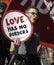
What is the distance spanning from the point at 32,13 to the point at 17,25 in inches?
9.2

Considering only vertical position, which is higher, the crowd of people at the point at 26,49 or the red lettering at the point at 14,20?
the red lettering at the point at 14,20

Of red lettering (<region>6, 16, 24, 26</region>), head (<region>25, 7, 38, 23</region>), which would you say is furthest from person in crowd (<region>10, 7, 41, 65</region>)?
red lettering (<region>6, 16, 24, 26</region>)

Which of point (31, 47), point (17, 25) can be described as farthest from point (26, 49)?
point (17, 25)

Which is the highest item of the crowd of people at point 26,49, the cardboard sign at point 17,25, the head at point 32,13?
the head at point 32,13

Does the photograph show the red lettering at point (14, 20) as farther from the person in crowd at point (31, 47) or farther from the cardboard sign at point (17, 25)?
the person in crowd at point (31, 47)

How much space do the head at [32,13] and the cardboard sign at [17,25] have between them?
0.09 metres

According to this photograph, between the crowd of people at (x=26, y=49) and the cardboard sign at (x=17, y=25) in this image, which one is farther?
the crowd of people at (x=26, y=49)

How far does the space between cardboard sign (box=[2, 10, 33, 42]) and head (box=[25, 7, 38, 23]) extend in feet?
0.29

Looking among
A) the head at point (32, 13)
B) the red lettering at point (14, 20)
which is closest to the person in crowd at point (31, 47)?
the head at point (32, 13)

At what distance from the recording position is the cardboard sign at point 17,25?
171 inches

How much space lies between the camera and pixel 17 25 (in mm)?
4391

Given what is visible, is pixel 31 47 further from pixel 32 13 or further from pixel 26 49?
pixel 32 13

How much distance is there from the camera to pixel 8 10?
4570 mm

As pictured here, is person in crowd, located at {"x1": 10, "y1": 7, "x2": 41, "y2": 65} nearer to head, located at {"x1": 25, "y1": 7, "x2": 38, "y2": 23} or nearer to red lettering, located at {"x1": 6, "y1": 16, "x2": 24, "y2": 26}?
head, located at {"x1": 25, "y1": 7, "x2": 38, "y2": 23}
